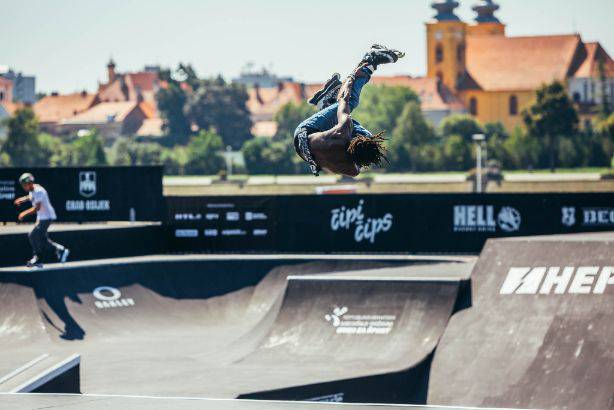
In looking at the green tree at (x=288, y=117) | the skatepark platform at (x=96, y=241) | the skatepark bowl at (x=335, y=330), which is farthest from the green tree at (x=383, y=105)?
the skatepark bowl at (x=335, y=330)

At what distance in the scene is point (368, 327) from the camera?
23.4 metres

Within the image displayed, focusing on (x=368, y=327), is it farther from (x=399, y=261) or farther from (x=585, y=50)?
(x=585, y=50)

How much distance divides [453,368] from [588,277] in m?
2.97

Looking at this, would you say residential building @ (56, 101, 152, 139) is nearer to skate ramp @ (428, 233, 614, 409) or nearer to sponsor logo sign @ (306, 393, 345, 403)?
skate ramp @ (428, 233, 614, 409)

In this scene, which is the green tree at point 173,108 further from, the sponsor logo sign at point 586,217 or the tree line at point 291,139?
the sponsor logo sign at point 586,217

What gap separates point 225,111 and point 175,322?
127 meters

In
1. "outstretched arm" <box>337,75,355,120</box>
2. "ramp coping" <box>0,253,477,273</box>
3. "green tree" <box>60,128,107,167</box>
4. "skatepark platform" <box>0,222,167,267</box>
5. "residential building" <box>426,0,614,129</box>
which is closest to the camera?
"outstretched arm" <box>337,75,355,120</box>

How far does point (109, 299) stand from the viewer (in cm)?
2747

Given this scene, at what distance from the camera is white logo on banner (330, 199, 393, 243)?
30562 mm

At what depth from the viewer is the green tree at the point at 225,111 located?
153m

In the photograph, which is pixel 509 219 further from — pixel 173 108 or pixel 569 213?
pixel 173 108

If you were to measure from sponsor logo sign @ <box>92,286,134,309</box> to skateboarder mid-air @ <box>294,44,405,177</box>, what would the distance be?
15071 mm

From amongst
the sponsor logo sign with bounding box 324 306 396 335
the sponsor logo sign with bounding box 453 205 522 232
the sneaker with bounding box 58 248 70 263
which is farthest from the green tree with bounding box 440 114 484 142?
the sponsor logo sign with bounding box 324 306 396 335

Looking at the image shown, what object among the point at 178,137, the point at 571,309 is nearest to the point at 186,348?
the point at 571,309
